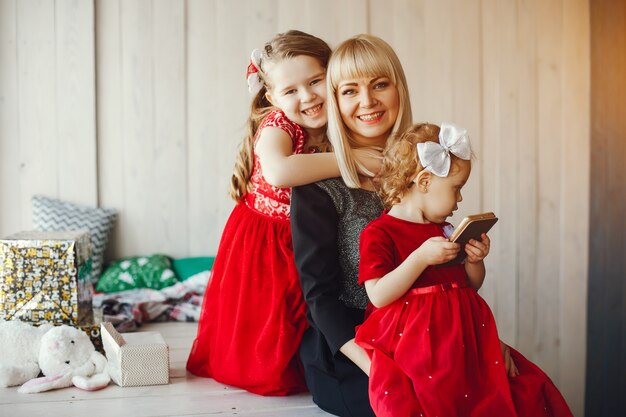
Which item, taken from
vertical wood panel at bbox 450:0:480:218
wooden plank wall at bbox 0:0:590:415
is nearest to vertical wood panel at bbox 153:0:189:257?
wooden plank wall at bbox 0:0:590:415

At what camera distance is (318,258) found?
69.3 inches

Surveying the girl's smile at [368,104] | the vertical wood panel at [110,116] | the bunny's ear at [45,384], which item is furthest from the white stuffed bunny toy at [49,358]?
the vertical wood panel at [110,116]

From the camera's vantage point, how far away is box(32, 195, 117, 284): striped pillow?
3.70 metres

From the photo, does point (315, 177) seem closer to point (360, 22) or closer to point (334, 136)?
point (334, 136)

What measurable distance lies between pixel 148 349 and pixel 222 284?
27 cm

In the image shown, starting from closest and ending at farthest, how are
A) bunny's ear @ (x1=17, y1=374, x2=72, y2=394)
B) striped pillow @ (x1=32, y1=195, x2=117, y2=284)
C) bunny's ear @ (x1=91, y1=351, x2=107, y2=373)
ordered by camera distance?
bunny's ear @ (x1=17, y1=374, x2=72, y2=394), bunny's ear @ (x1=91, y1=351, x2=107, y2=373), striped pillow @ (x1=32, y1=195, x2=117, y2=284)

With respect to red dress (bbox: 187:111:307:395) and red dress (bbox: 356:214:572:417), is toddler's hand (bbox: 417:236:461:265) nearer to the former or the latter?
red dress (bbox: 356:214:572:417)

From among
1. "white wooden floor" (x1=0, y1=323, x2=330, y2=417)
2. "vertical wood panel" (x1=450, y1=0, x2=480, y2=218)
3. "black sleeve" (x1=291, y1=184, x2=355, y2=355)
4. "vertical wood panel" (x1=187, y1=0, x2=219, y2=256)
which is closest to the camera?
"black sleeve" (x1=291, y1=184, x2=355, y2=355)

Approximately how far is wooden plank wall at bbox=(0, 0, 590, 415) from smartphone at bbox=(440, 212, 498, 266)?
255 centimetres

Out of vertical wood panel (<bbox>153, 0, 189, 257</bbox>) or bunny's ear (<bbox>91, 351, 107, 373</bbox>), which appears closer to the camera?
bunny's ear (<bbox>91, 351, 107, 373</bbox>)

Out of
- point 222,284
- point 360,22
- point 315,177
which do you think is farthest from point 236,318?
point 360,22

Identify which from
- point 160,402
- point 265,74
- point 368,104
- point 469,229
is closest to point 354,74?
point 368,104

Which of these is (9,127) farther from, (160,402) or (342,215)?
(342,215)

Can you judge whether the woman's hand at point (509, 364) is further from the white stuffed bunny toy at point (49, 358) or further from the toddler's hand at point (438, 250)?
the white stuffed bunny toy at point (49, 358)
